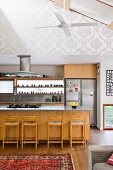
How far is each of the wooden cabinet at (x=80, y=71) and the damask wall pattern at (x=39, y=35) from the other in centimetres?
290

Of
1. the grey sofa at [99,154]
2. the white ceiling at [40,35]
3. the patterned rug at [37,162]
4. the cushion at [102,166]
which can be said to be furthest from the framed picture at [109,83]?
the cushion at [102,166]

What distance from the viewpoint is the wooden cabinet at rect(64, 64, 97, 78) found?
997 cm

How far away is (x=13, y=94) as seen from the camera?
10172mm

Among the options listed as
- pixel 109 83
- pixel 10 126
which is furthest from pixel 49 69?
pixel 10 126

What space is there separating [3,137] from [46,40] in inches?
114

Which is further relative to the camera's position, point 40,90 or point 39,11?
point 40,90

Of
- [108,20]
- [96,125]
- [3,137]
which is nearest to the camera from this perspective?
[108,20]

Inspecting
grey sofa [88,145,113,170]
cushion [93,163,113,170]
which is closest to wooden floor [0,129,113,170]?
grey sofa [88,145,113,170]

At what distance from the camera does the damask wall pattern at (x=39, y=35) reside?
23.0 feet

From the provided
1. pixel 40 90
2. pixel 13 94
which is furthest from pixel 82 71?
pixel 13 94

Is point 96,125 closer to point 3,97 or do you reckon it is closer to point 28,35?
point 3,97

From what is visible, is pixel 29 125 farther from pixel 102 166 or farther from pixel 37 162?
pixel 102 166

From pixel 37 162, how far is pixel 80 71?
5.27 meters

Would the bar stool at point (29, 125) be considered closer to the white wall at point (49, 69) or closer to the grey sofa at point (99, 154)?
the grey sofa at point (99, 154)
